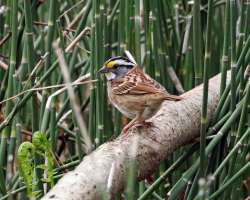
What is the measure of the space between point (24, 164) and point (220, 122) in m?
1.04

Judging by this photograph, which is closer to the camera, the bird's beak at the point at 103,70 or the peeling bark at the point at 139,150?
the peeling bark at the point at 139,150

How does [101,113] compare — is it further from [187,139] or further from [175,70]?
[175,70]

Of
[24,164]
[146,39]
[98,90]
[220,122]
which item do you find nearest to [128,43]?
[146,39]

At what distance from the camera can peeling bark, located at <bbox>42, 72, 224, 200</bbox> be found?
2367 millimetres

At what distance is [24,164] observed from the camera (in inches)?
108

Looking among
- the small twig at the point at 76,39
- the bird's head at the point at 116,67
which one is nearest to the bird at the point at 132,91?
the bird's head at the point at 116,67

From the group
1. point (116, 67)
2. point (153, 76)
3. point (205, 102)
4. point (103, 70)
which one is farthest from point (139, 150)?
point (153, 76)

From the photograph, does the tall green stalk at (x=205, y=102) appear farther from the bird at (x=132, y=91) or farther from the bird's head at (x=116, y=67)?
the bird's head at (x=116, y=67)

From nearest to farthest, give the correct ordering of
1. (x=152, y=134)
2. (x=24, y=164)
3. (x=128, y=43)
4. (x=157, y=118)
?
(x=24, y=164) → (x=152, y=134) → (x=157, y=118) → (x=128, y=43)

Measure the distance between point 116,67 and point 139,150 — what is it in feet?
2.43

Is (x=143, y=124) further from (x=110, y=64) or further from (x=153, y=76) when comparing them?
(x=153, y=76)

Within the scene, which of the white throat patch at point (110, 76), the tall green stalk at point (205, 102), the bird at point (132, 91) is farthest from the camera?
the white throat patch at point (110, 76)

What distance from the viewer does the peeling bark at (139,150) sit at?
237cm

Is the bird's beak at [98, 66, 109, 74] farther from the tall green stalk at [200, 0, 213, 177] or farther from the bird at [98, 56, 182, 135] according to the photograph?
the tall green stalk at [200, 0, 213, 177]
